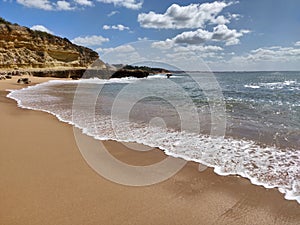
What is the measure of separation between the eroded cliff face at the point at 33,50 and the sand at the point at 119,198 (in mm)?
42379

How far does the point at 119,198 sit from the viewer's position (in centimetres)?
325

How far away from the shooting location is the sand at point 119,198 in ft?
9.30

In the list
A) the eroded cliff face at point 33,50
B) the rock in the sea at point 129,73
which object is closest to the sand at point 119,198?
the eroded cliff face at point 33,50

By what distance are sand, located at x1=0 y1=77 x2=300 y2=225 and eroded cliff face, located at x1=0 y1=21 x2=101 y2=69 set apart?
4238 centimetres

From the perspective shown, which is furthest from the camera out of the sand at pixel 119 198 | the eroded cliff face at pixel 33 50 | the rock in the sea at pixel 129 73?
the rock in the sea at pixel 129 73

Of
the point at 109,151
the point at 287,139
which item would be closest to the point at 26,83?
the point at 109,151

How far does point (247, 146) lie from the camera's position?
18.3 ft

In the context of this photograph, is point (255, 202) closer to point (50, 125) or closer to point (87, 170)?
point (87, 170)

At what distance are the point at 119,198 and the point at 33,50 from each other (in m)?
A: 49.1

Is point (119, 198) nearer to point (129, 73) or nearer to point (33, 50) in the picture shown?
point (33, 50)

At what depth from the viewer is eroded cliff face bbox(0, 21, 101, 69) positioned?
4028 centimetres

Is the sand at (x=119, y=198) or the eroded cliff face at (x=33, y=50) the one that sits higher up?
the eroded cliff face at (x=33, y=50)

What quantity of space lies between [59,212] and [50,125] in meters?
4.87

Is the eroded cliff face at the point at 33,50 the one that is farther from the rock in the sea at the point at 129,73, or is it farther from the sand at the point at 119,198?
the sand at the point at 119,198
